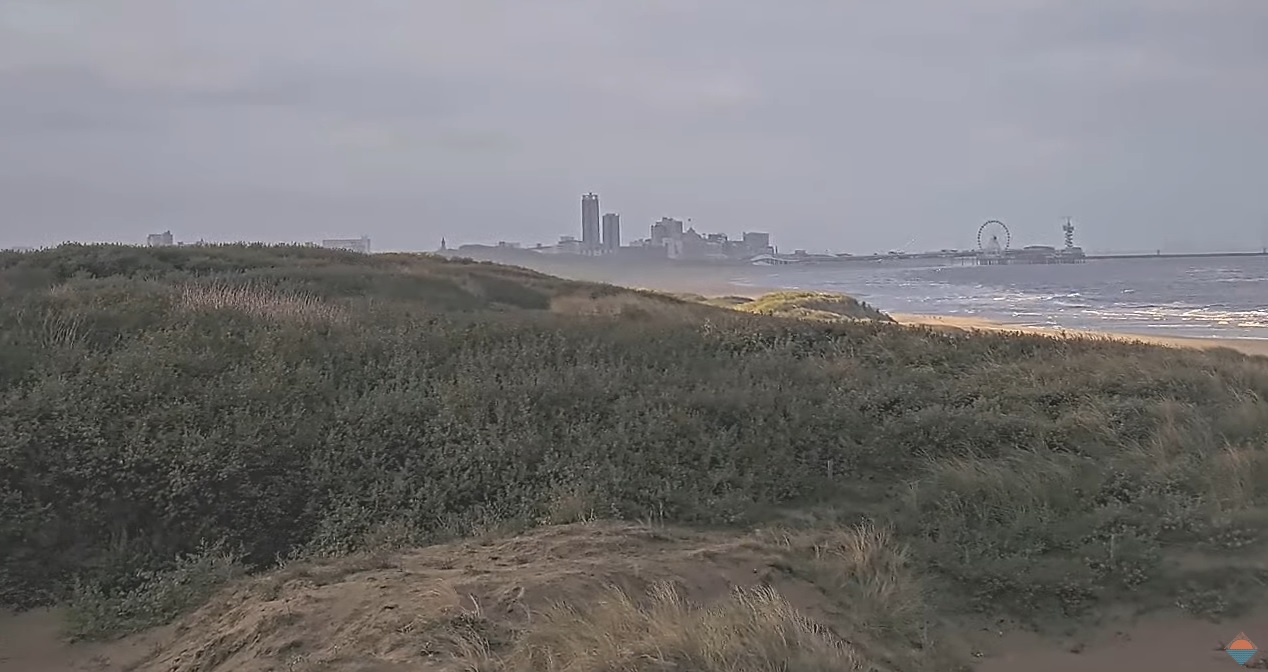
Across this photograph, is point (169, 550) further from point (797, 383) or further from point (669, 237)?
point (669, 237)

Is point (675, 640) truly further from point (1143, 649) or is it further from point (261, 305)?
point (261, 305)

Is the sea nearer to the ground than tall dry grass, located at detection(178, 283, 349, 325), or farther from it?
nearer to the ground

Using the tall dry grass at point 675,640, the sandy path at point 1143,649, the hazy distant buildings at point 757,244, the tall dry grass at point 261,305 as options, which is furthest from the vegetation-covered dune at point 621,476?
the hazy distant buildings at point 757,244

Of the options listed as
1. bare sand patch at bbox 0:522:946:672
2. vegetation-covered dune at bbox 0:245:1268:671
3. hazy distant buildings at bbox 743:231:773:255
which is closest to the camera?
bare sand patch at bbox 0:522:946:672

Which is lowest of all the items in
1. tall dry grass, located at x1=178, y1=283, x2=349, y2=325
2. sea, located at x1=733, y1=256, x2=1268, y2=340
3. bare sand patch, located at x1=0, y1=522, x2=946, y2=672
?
sea, located at x1=733, y1=256, x2=1268, y2=340

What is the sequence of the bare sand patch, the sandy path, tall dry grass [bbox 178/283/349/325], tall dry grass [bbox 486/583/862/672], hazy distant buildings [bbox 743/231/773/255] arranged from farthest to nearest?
hazy distant buildings [bbox 743/231/773/255] < tall dry grass [bbox 178/283/349/325] < the sandy path < the bare sand patch < tall dry grass [bbox 486/583/862/672]

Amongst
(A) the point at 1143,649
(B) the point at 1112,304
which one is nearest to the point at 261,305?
(A) the point at 1143,649

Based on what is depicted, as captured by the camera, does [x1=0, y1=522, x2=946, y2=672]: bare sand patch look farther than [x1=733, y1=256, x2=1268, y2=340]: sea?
No

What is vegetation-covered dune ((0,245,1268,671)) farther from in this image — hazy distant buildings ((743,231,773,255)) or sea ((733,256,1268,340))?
hazy distant buildings ((743,231,773,255))

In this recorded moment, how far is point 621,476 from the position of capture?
6.97 metres

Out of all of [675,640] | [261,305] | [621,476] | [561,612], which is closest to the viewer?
[675,640]

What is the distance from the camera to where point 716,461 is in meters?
7.43

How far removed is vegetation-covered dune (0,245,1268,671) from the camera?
512 cm

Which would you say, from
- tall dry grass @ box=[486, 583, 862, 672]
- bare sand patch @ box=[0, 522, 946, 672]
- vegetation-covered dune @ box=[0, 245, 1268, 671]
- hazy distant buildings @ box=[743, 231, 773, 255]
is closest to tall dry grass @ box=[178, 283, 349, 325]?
vegetation-covered dune @ box=[0, 245, 1268, 671]
